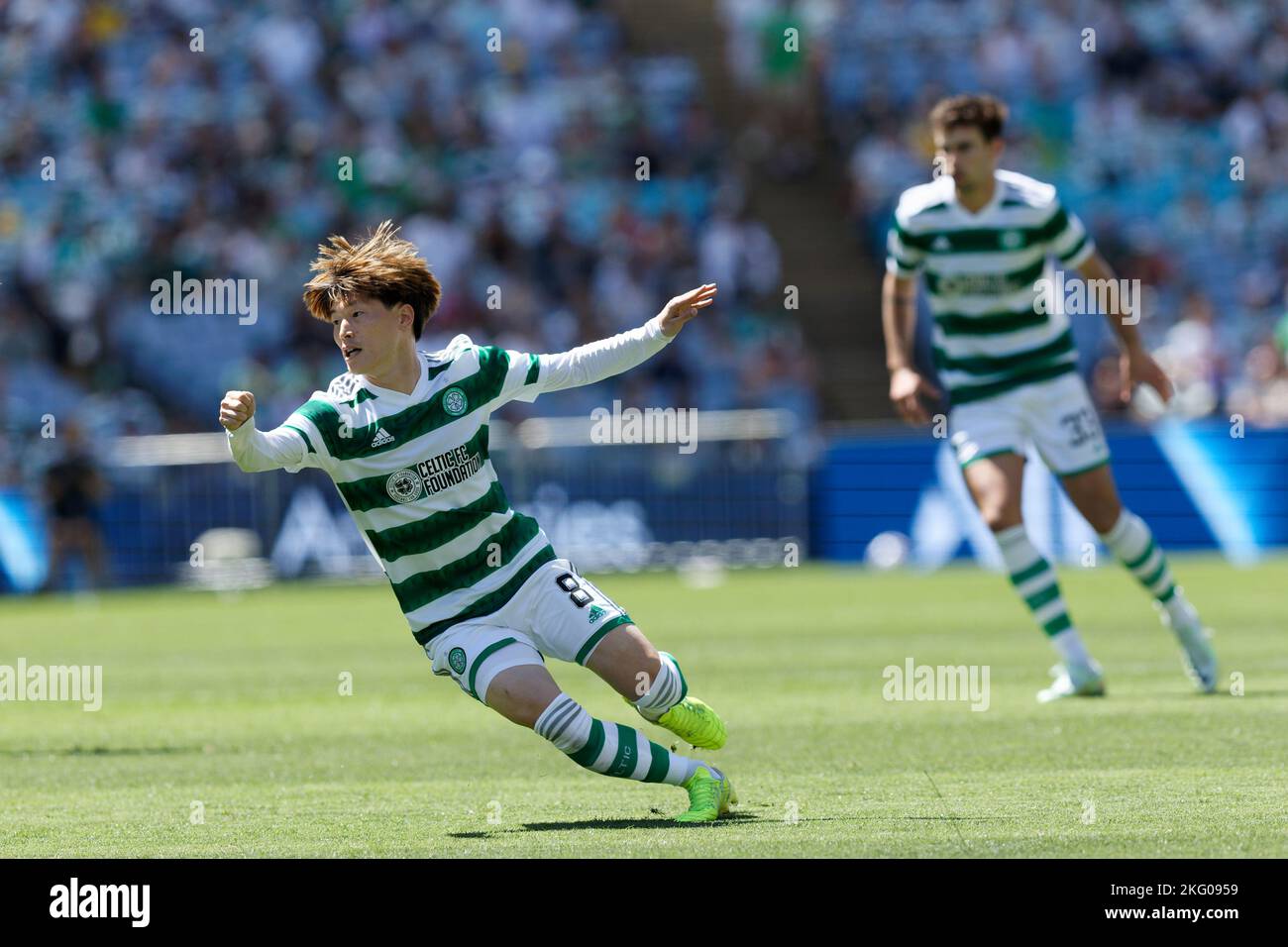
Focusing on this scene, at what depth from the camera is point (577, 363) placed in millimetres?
7363

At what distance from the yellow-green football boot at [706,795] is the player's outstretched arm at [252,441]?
5.56 ft

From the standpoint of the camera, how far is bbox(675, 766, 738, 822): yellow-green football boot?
7.02m

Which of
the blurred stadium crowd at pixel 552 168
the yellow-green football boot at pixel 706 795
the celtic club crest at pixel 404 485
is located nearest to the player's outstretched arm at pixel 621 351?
the celtic club crest at pixel 404 485

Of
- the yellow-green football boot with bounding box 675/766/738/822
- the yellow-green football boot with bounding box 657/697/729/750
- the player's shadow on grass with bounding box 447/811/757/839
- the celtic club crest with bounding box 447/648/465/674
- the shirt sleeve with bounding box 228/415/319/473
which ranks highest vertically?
the shirt sleeve with bounding box 228/415/319/473

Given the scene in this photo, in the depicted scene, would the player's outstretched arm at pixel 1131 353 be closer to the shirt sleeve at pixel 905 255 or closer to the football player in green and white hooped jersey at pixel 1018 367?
the football player in green and white hooped jersey at pixel 1018 367

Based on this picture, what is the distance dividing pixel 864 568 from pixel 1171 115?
30.0ft

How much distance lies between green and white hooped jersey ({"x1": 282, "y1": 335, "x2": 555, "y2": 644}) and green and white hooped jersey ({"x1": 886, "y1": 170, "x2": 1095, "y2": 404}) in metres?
3.93

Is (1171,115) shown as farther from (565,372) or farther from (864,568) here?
(565,372)

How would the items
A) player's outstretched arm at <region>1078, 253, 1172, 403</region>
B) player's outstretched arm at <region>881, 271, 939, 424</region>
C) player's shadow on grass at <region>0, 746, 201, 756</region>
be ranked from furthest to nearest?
player's outstretched arm at <region>1078, 253, 1172, 403</region> → player's outstretched arm at <region>881, 271, 939, 424</region> → player's shadow on grass at <region>0, 746, 201, 756</region>

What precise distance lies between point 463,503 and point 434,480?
0.45 ft

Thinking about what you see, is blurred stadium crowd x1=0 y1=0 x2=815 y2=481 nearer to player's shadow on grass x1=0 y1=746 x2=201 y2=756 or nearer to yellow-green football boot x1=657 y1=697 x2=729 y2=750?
player's shadow on grass x1=0 y1=746 x2=201 y2=756

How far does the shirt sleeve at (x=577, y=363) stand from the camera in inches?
287

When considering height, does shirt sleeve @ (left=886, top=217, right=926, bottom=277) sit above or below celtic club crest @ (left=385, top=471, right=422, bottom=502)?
above

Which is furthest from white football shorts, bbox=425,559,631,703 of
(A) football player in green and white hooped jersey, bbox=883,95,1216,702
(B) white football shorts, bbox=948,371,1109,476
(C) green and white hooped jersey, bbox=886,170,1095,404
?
(C) green and white hooped jersey, bbox=886,170,1095,404
